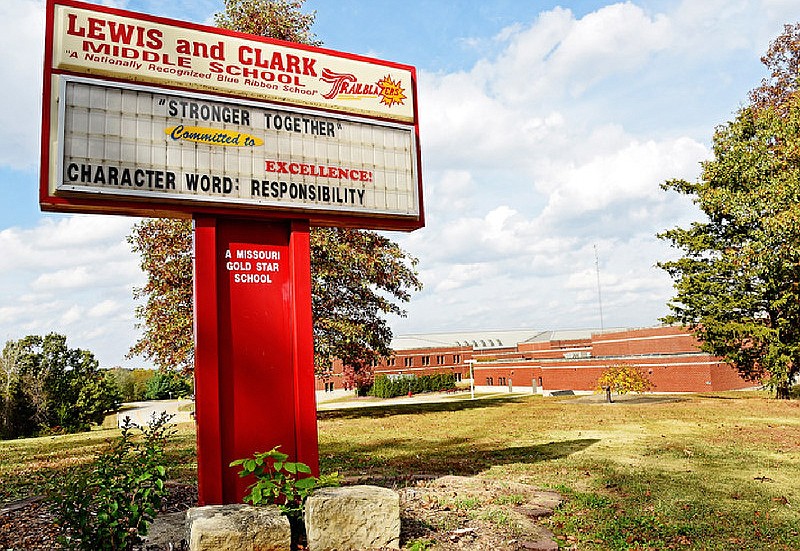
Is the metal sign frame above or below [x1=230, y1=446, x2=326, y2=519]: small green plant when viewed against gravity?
above

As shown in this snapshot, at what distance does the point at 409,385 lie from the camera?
6322 cm

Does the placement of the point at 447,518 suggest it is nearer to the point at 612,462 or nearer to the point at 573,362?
the point at 612,462

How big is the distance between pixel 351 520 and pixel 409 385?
57.7 meters

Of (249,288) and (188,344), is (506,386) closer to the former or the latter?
(188,344)

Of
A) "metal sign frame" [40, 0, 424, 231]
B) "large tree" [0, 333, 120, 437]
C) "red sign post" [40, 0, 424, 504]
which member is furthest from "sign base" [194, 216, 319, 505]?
"large tree" [0, 333, 120, 437]

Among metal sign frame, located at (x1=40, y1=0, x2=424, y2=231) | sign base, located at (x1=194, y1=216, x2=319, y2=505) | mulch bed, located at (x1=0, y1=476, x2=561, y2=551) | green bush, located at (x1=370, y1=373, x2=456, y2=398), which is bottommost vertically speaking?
green bush, located at (x1=370, y1=373, x2=456, y2=398)

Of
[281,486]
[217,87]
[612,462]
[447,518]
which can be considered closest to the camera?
[281,486]

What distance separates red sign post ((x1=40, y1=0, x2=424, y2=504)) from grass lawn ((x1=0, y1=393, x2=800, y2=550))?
369 cm

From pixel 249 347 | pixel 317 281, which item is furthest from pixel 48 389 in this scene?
pixel 249 347

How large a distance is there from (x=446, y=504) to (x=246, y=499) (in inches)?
111

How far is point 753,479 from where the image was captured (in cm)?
1039

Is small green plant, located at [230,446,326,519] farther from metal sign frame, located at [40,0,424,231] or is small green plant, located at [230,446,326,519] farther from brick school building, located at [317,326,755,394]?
brick school building, located at [317,326,755,394]

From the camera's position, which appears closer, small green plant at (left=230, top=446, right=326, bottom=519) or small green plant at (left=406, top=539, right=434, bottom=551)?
small green plant at (left=406, top=539, right=434, bottom=551)

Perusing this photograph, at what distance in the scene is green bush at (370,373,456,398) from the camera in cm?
6153
